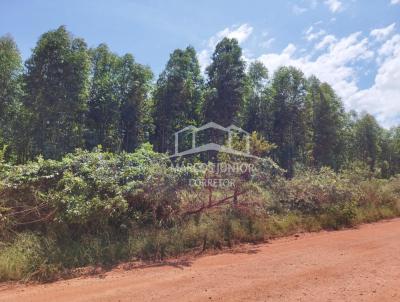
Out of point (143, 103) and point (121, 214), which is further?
point (143, 103)

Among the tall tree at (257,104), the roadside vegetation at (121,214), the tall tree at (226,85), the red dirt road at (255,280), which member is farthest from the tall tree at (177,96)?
the red dirt road at (255,280)

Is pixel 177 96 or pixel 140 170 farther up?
pixel 177 96

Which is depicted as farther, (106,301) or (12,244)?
(12,244)

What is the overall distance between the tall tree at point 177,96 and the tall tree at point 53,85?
6.39 meters

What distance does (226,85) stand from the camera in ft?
74.9

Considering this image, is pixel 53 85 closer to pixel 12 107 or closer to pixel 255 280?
pixel 12 107

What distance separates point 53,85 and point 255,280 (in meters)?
16.6

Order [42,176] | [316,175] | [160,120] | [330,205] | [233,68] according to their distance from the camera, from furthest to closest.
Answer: [160,120] < [233,68] < [316,175] < [330,205] < [42,176]

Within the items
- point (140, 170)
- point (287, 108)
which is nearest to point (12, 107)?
point (140, 170)

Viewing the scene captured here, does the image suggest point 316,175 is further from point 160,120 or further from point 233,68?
point 160,120

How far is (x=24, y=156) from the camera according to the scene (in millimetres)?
18953

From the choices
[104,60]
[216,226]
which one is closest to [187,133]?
[104,60]

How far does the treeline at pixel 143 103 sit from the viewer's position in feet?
60.3

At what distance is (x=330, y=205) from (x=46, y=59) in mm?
16037
